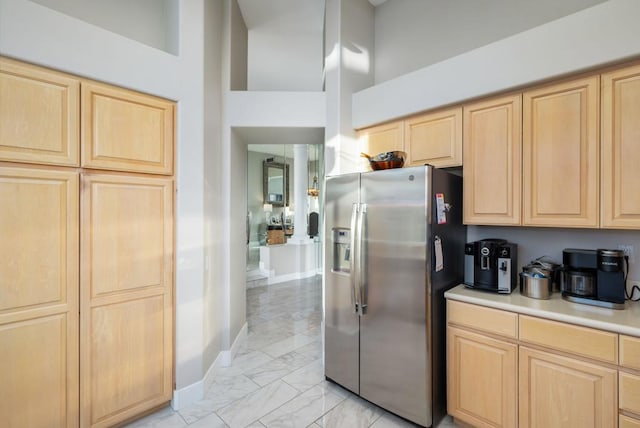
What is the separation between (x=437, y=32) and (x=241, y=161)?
2411mm

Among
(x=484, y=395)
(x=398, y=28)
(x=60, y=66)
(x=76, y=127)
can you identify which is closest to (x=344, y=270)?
(x=484, y=395)

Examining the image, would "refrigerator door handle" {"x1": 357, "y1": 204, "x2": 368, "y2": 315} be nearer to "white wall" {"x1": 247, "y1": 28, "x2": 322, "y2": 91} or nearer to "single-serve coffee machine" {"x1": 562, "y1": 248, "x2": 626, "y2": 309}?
"single-serve coffee machine" {"x1": 562, "y1": 248, "x2": 626, "y2": 309}

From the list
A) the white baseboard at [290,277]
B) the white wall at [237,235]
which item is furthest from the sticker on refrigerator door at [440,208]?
the white baseboard at [290,277]

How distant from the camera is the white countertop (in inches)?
58.2

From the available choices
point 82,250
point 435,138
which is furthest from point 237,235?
point 435,138

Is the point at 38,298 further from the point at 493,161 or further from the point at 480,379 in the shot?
the point at 493,161

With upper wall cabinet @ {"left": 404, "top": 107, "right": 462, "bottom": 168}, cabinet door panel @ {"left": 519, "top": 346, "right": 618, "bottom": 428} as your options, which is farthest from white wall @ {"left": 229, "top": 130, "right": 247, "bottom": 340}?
cabinet door panel @ {"left": 519, "top": 346, "right": 618, "bottom": 428}

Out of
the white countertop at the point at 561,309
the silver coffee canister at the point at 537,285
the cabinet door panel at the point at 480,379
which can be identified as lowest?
the cabinet door panel at the point at 480,379

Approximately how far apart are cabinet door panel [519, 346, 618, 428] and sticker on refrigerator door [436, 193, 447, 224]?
0.91m

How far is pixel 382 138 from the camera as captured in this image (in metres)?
2.71

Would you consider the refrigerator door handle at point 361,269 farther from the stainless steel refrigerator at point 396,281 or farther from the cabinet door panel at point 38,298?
the cabinet door panel at point 38,298

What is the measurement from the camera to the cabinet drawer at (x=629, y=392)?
1407mm

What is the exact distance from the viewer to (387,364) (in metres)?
2.12

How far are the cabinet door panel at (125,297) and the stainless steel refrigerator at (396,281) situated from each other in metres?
1.37
